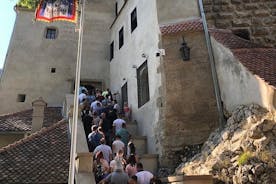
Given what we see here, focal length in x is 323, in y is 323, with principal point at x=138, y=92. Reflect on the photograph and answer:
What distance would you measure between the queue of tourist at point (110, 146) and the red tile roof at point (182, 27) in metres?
3.88

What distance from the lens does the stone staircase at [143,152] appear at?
10.9m

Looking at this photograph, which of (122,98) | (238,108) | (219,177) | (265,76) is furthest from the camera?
(122,98)

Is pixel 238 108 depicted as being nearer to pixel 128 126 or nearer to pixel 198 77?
pixel 198 77

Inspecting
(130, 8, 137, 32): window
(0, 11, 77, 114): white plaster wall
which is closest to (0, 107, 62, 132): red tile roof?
(0, 11, 77, 114): white plaster wall

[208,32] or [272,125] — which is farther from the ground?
[208,32]

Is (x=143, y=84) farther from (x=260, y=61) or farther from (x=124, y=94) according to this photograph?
(x=260, y=61)

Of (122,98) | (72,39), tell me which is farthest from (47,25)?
(122,98)

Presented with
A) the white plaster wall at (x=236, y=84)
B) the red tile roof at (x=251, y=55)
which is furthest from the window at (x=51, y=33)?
the white plaster wall at (x=236, y=84)

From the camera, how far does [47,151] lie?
1164cm

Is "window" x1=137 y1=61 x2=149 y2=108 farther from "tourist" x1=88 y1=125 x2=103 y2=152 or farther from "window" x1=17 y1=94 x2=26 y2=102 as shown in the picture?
"window" x1=17 y1=94 x2=26 y2=102

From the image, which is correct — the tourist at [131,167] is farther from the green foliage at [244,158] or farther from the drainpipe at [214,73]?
the drainpipe at [214,73]

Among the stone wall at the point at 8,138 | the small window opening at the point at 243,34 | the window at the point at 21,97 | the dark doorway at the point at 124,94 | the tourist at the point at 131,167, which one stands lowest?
the tourist at the point at 131,167

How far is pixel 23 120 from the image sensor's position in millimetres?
17156

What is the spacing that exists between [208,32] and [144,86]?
360cm
